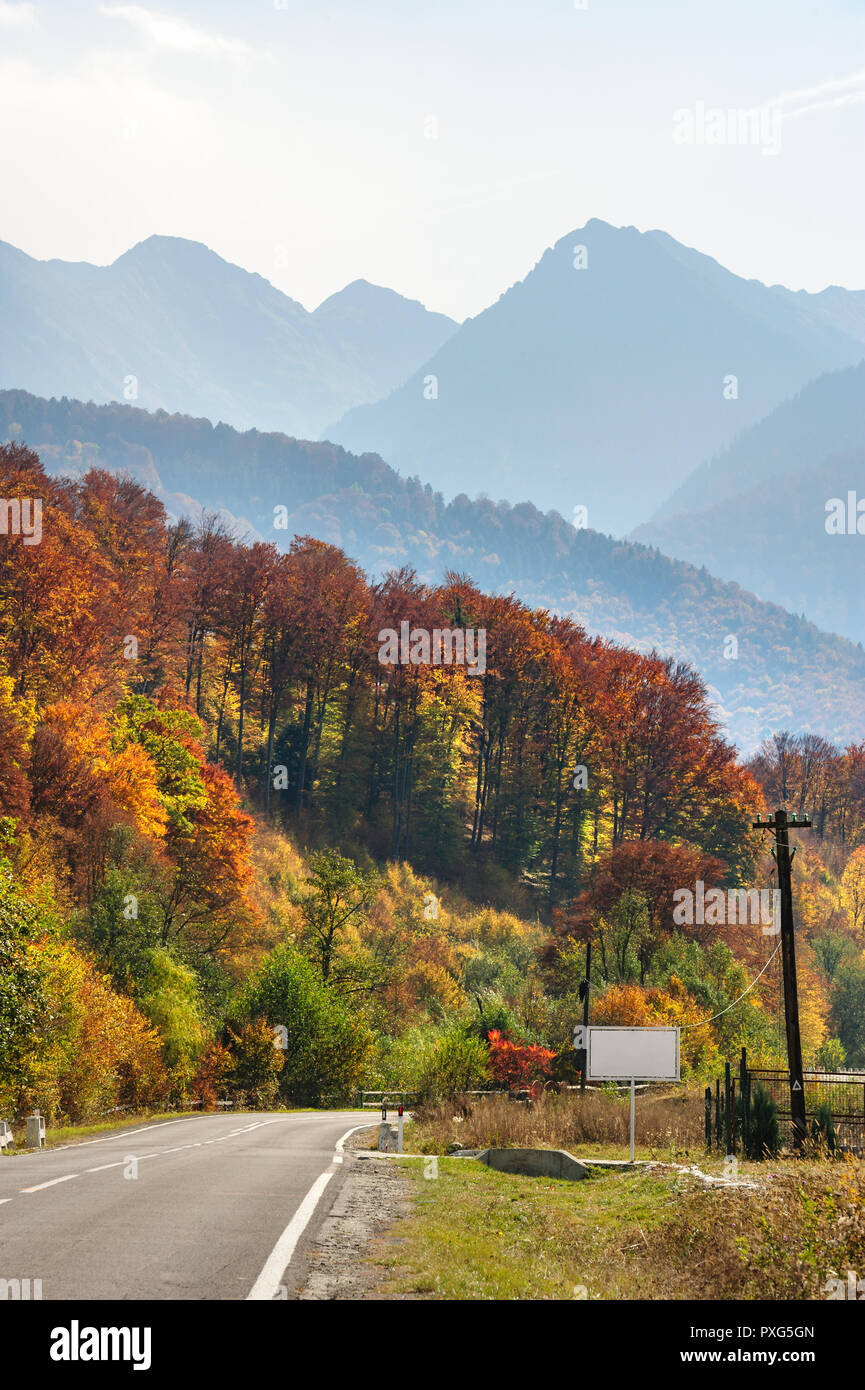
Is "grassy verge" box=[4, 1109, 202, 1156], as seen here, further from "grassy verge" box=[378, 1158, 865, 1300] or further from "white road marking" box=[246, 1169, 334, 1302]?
"grassy verge" box=[378, 1158, 865, 1300]

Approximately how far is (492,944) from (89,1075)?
1586 inches

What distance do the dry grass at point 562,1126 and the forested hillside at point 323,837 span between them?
6.35 metres

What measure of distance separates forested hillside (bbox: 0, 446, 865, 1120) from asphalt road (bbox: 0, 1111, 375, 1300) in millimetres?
8675

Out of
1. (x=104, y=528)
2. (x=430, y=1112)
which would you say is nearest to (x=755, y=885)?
(x=104, y=528)

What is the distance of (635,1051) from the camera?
27500 mm

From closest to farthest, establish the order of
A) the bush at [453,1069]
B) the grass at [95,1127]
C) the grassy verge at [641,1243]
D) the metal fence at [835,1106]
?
the grassy verge at [641,1243] < the metal fence at [835,1106] < the grass at [95,1127] < the bush at [453,1069]

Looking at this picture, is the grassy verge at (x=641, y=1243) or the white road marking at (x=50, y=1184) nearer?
the grassy verge at (x=641, y=1243)

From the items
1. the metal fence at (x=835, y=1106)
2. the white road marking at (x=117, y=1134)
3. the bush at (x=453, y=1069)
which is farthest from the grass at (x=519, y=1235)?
the bush at (x=453, y=1069)

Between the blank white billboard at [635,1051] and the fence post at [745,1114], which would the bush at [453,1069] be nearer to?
the blank white billboard at [635,1051]

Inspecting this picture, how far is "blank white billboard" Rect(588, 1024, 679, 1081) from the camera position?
27.4m

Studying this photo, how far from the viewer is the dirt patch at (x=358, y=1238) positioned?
35.7ft

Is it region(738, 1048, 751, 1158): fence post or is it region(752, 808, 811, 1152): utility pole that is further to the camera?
region(752, 808, 811, 1152): utility pole

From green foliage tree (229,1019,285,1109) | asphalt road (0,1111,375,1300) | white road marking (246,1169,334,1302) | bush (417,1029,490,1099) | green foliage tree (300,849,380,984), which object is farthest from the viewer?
green foliage tree (300,849,380,984)

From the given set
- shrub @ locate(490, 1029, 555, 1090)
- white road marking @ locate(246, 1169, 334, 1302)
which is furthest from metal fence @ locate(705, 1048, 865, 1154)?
white road marking @ locate(246, 1169, 334, 1302)
